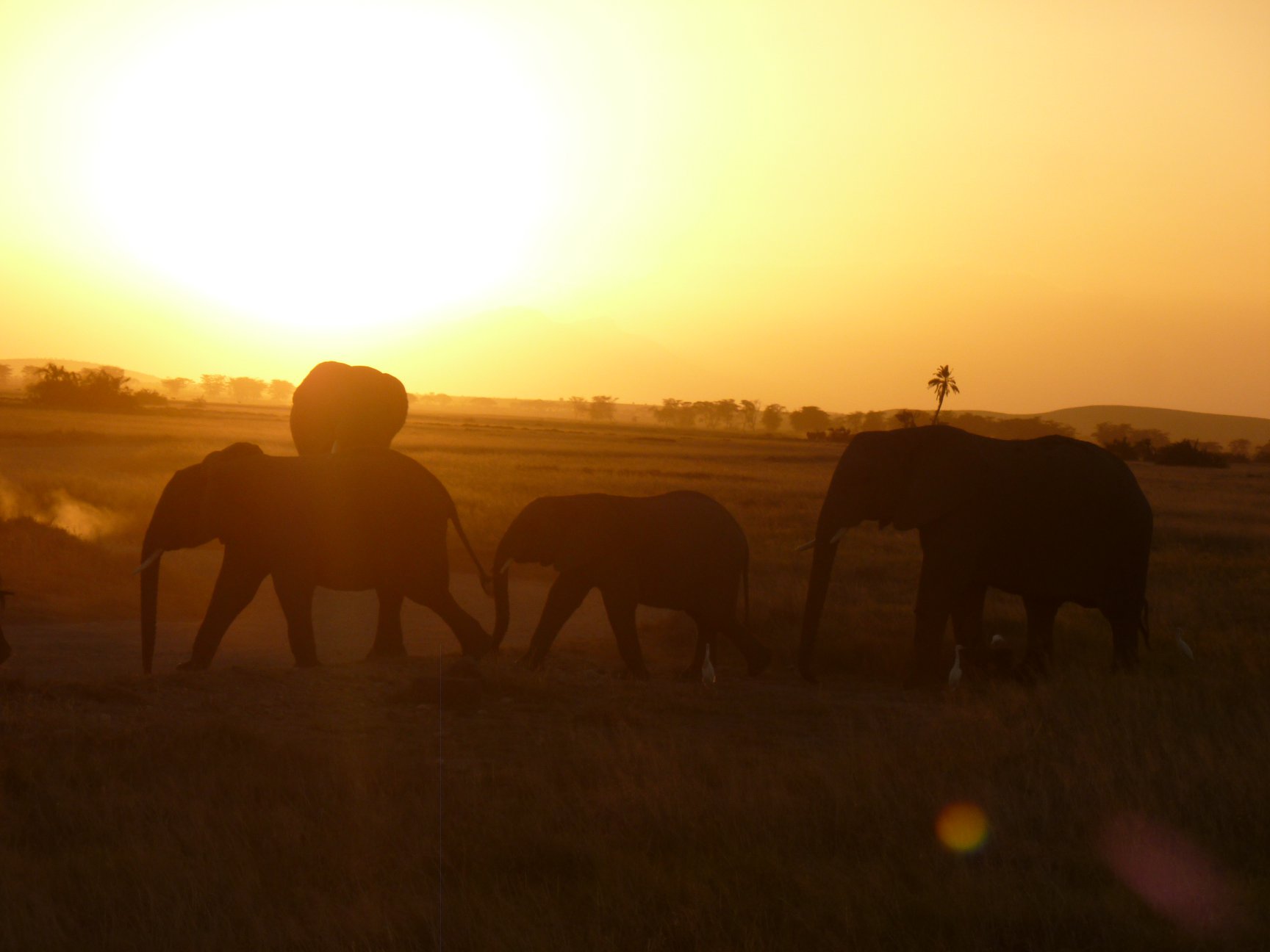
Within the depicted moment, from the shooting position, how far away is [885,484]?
11859mm

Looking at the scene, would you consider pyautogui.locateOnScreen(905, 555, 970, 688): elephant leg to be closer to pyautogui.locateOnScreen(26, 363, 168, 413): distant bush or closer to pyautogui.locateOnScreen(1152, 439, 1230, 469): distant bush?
pyautogui.locateOnScreen(1152, 439, 1230, 469): distant bush

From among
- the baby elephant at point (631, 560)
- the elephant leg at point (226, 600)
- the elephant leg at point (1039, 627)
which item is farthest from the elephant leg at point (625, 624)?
the elephant leg at point (1039, 627)

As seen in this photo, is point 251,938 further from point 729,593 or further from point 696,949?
point 729,593

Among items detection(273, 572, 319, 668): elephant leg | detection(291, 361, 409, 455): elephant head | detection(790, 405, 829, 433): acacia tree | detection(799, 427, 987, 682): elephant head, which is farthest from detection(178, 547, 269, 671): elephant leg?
detection(790, 405, 829, 433): acacia tree

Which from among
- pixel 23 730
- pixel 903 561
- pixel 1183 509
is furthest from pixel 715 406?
pixel 23 730

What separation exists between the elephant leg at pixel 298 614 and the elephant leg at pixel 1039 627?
20.8ft

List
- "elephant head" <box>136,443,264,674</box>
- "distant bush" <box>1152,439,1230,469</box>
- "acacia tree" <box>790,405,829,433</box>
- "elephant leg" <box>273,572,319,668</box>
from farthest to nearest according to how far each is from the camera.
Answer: "acacia tree" <box>790,405,829,433</box> → "distant bush" <box>1152,439,1230,469</box> → "elephant head" <box>136,443,264,674</box> → "elephant leg" <box>273,572,319,668</box>

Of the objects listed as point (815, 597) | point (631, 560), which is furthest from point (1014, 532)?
point (631, 560)

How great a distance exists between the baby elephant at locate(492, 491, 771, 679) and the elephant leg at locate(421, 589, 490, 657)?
10.0 inches

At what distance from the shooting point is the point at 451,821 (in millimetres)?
6434

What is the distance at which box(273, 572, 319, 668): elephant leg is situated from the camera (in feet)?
36.4

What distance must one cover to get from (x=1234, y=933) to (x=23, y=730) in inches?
264

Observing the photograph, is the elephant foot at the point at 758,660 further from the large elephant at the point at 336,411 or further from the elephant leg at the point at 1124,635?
the large elephant at the point at 336,411

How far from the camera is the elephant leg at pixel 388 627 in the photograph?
12031mm
